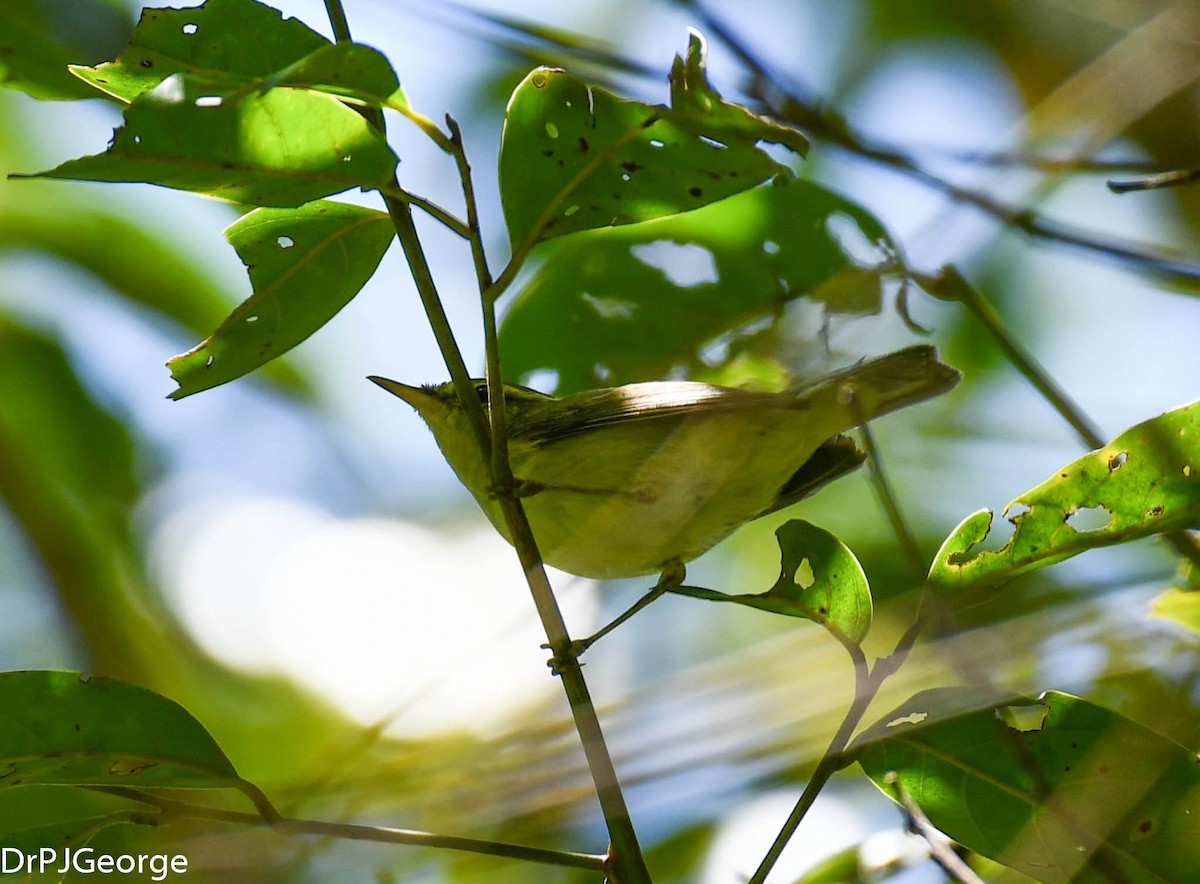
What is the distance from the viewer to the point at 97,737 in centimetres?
183

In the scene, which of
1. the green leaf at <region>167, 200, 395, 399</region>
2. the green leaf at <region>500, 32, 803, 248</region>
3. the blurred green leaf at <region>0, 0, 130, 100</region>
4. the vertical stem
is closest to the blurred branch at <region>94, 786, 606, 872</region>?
the vertical stem

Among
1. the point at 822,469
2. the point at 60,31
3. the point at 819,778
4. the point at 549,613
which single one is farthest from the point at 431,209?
the point at 60,31

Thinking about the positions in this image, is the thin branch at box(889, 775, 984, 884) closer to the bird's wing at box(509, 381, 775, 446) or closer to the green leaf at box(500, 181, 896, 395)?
the bird's wing at box(509, 381, 775, 446)

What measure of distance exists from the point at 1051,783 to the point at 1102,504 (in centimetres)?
48

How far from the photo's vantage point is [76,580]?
4609 millimetres

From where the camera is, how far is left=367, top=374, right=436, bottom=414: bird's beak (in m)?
3.30

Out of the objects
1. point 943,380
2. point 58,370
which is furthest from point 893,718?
point 58,370

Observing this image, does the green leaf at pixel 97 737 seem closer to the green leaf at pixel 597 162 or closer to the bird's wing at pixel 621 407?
the green leaf at pixel 597 162

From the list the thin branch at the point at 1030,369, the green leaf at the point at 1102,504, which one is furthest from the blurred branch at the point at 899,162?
the green leaf at the point at 1102,504

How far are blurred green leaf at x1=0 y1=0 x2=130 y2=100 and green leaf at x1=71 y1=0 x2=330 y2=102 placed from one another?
33 cm

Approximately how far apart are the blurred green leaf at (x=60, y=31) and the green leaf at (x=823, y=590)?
1.50 metres

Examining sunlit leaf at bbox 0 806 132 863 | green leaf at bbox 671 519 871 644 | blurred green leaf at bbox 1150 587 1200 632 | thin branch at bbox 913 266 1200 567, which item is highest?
thin branch at bbox 913 266 1200 567

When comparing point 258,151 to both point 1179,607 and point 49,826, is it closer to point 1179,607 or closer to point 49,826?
point 49,826

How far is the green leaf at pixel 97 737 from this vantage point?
1.77 m
